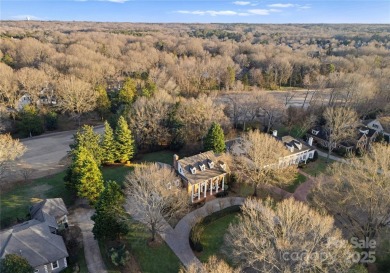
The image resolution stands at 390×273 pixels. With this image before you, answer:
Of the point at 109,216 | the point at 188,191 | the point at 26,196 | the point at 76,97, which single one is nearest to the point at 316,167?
the point at 188,191

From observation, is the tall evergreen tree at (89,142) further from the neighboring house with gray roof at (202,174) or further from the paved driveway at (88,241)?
the neighboring house with gray roof at (202,174)

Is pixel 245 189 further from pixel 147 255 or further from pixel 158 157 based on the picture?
pixel 147 255

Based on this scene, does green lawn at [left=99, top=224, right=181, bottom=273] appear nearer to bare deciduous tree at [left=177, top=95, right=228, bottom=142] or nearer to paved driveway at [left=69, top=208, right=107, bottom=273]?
paved driveway at [left=69, top=208, right=107, bottom=273]

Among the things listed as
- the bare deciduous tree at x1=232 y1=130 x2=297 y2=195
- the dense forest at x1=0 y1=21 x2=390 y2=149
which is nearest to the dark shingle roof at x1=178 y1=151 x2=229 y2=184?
the bare deciduous tree at x1=232 y1=130 x2=297 y2=195

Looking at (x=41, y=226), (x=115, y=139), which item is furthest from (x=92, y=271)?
(x=115, y=139)

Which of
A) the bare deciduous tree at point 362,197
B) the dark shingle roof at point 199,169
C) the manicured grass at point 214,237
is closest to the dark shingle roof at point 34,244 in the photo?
the manicured grass at point 214,237
